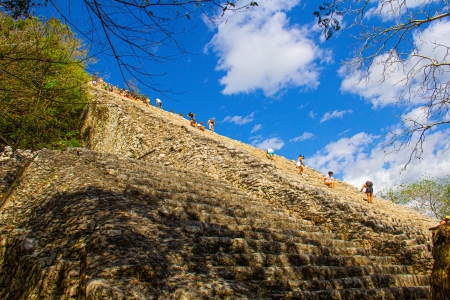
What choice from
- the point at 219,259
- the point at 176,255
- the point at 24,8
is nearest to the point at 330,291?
the point at 219,259

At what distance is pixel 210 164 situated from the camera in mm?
9602

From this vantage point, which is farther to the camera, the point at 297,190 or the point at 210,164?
the point at 210,164

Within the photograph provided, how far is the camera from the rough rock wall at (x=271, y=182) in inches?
249

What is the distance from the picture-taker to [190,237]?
412 centimetres

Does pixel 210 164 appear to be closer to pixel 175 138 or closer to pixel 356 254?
pixel 175 138

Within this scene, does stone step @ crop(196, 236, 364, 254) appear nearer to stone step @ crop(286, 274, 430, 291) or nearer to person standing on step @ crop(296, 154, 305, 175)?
stone step @ crop(286, 274, 430, 291)

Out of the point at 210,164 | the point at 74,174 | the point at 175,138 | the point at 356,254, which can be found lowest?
the point at 356,254

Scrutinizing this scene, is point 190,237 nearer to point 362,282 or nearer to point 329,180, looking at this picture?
point 362,282

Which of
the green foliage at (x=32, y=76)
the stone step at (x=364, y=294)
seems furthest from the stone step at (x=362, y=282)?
the green foliage at (x=32, y=76)

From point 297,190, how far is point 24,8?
627 cm

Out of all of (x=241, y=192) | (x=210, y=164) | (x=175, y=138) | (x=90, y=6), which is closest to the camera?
(x=90, y=6)

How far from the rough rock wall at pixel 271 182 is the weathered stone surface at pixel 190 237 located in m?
0.03

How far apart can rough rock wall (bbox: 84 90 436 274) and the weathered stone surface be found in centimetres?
3

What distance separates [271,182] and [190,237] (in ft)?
14.1
